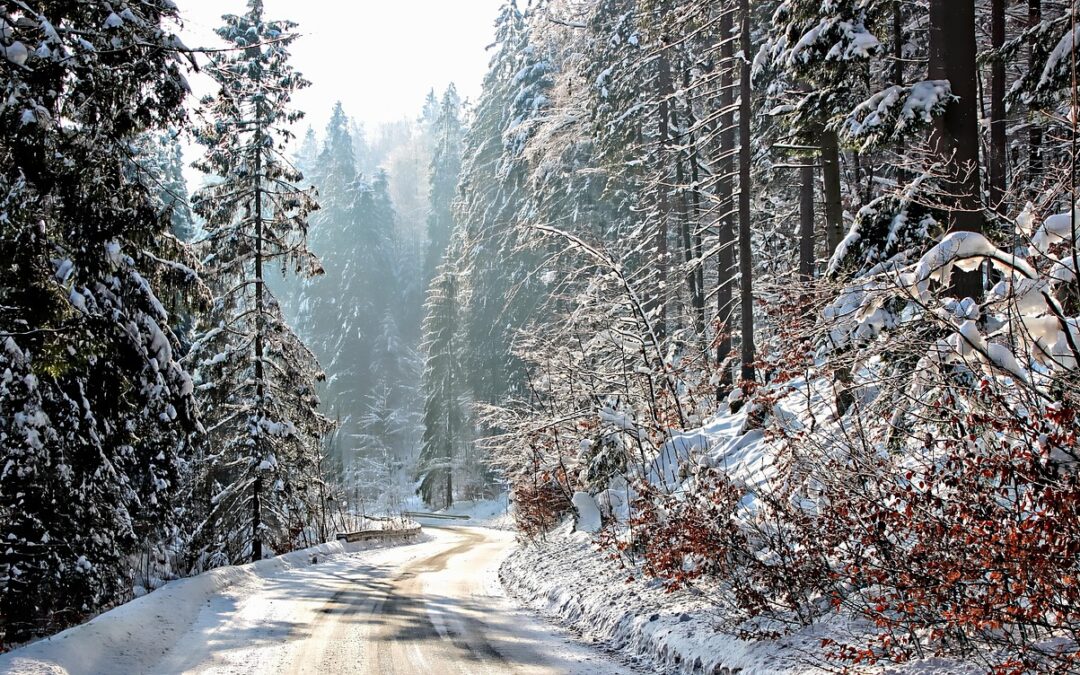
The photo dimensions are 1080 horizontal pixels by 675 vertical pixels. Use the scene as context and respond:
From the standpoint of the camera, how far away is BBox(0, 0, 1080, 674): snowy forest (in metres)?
4.69

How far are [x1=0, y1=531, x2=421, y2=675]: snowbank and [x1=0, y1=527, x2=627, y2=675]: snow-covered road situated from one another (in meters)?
0.02

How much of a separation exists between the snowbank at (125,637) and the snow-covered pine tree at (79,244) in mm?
2130

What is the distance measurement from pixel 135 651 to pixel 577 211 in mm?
25074

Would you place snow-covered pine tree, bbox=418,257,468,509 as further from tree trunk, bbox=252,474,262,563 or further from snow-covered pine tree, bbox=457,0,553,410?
tree trunk, bbox=252,474,262,563

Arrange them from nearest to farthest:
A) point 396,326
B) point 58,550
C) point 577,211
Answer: point 58,550, point 577,211, point 396,326

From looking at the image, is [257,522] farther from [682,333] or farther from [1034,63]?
[1034,63]

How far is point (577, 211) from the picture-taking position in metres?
30.3

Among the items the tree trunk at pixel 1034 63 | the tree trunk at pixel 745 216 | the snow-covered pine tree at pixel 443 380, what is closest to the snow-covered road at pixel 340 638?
the tree trunk at pixel 745 216

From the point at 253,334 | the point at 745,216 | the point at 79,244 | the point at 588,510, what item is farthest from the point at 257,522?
the point at 745,216

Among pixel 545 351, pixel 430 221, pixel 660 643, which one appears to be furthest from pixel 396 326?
pixel 660 643

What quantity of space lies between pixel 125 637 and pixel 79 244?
14.6 ft

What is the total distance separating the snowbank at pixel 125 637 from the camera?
625 cm

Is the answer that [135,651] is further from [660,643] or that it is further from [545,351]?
[545,351]

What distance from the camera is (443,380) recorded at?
2039 inches
